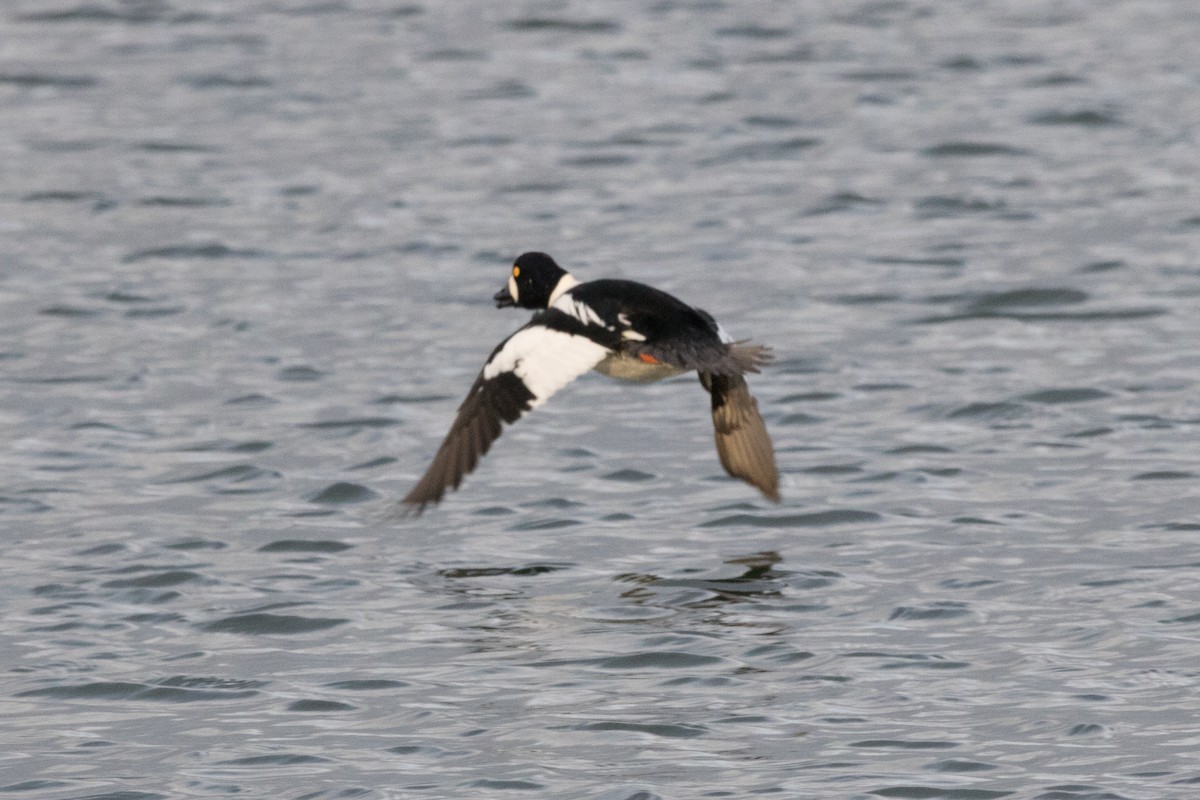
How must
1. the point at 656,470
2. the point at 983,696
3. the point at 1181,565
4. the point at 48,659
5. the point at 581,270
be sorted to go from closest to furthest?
the point at 983,696 < the point at 48,659 < the point at 1181,565 < the point at 656,470 < the point at 581,270

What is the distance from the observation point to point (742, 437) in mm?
9914

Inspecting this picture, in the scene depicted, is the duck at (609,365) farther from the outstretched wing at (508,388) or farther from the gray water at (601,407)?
the gray water at (601,407)

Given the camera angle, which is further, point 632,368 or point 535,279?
point 535,279

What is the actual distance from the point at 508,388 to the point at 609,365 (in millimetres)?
611

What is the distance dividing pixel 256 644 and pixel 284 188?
8449 mm

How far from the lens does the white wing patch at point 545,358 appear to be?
9227mm

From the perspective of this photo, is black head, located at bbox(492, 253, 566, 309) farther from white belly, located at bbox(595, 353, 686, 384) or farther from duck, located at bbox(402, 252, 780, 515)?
white belly, located at bbox(595, 353, 686, 384)

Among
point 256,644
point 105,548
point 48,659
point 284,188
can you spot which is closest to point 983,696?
point 256,644

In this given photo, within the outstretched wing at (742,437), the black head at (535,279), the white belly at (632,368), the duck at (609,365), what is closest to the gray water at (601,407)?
the outstretched wing at (742,437)

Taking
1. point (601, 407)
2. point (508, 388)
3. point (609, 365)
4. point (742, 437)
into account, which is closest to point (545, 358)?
point (508, 388)

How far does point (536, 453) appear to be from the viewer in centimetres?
1148

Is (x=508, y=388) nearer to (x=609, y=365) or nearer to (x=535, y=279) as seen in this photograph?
(x=609, y=365)

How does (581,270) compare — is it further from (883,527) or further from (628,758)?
(628,758)

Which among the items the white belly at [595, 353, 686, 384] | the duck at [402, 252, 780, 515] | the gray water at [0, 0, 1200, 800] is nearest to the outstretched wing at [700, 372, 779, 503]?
the duck at [402, 252, 780, 515]
